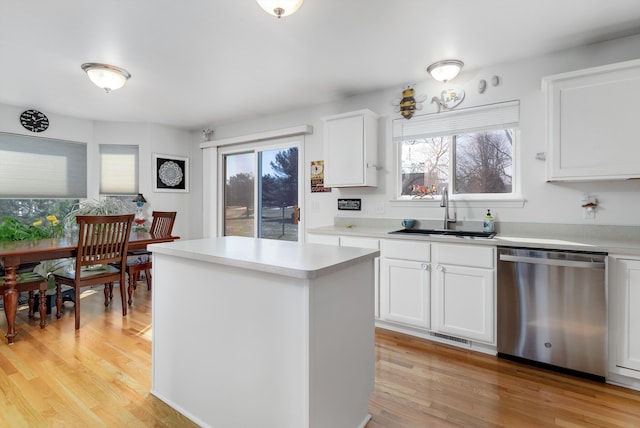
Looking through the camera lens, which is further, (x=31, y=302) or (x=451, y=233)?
(x=31, y=302)

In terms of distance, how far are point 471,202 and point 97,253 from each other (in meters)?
3.47

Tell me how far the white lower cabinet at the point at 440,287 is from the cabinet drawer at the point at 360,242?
0.08m

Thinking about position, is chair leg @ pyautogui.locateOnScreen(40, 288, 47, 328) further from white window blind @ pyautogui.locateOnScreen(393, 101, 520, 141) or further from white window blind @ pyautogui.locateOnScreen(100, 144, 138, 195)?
white window blind @ pyautogui.locateOnScreen(393, 101, 520, 141)

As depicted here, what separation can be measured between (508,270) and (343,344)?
1494 millimetres

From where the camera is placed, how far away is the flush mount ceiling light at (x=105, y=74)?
9.27ft

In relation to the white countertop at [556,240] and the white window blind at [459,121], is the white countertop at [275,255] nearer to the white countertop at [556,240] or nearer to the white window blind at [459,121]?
the white countertop at [556,240]

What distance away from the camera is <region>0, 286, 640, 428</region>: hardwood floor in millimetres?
1774

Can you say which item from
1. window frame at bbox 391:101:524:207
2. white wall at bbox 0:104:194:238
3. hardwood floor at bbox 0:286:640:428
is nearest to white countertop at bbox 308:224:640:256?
window frame at bbox 391:101:524:207

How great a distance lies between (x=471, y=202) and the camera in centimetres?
304

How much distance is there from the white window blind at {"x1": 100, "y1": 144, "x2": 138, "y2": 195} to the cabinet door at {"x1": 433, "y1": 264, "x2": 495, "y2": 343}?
4310 mm

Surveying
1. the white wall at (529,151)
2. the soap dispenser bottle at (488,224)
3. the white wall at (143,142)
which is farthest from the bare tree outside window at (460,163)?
the white wall at (143,142)

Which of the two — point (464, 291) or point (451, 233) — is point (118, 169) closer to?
point (451, 233)

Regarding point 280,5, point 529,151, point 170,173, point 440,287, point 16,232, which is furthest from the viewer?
point 170,173

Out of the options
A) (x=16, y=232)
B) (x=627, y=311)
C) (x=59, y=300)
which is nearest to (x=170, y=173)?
(x=16, y=232)
